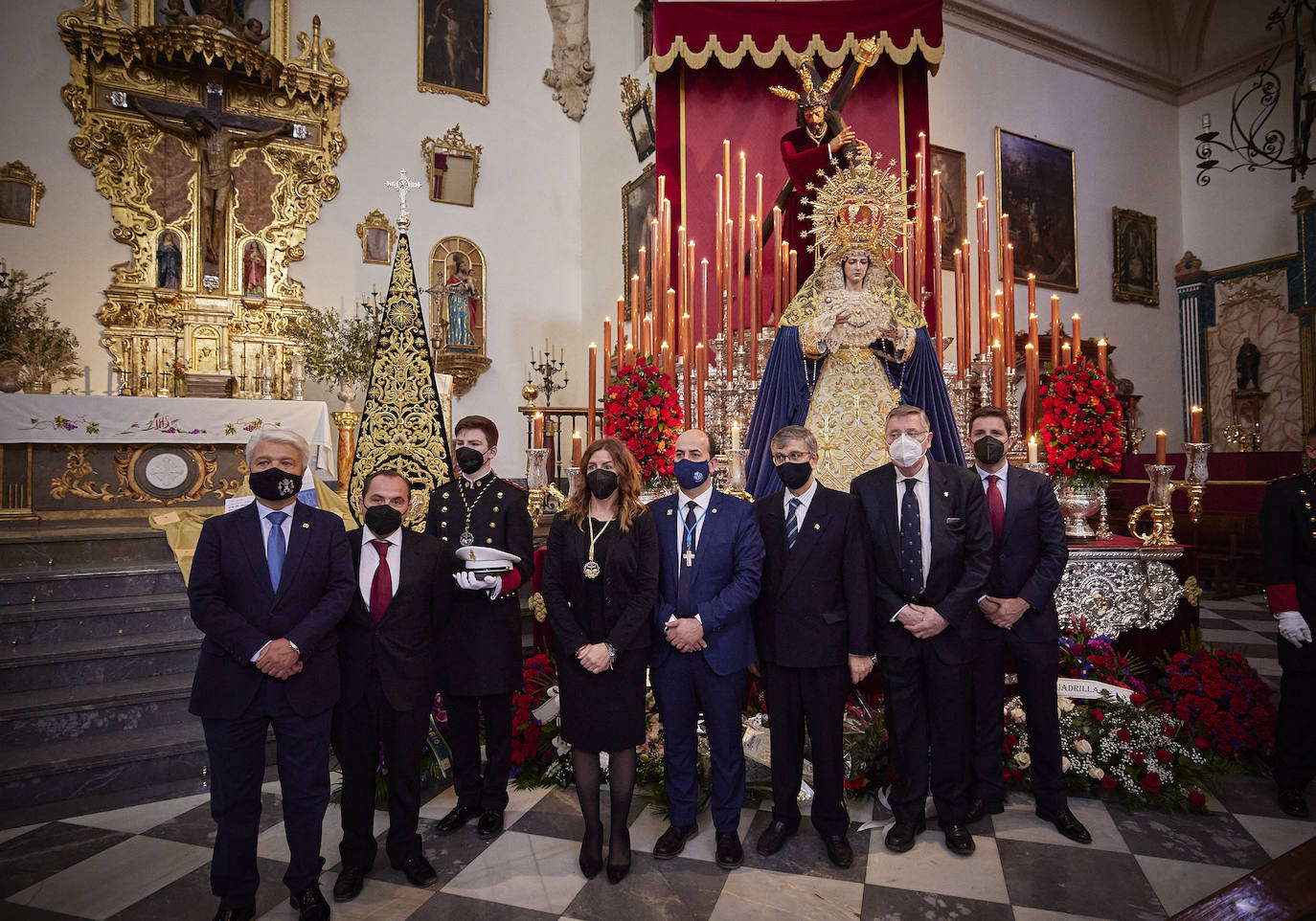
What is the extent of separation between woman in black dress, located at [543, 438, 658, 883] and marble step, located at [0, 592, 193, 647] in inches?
121

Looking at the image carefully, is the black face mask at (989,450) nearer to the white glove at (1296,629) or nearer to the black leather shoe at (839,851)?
the white glove at (1296,629)

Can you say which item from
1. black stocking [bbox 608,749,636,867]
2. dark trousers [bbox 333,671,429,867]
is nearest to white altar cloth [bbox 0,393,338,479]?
dark trousers [bbox 333,671,429,867]

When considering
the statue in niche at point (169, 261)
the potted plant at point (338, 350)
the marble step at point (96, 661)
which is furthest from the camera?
the statue in niche at point (169, 261)

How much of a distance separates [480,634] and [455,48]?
434 inches

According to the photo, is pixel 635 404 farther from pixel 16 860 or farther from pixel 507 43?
pixel 507 43

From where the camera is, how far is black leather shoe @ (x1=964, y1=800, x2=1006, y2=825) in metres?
3.24

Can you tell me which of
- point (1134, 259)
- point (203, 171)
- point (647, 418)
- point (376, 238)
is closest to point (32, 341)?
point (203, 171)

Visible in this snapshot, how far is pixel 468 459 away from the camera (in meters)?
3.27

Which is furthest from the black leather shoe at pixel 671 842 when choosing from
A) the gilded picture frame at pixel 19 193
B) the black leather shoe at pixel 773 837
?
the gilded picture frame at pixel 19 193

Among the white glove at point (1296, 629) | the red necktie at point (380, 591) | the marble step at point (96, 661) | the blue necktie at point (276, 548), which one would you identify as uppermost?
the blue necktie at point (276, 548)

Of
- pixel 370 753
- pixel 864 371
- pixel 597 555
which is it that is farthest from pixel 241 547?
pixel 864 371

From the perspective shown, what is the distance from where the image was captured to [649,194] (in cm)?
1004

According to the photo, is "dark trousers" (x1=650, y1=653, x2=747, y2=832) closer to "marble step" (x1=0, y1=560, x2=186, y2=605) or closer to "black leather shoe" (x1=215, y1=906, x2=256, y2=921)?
"black leather shoe" (x1=215, y1=906, x2=256, y2=921)

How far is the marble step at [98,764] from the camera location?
3.51m
